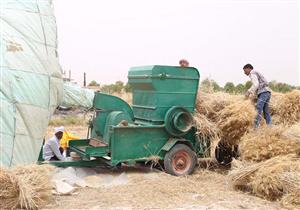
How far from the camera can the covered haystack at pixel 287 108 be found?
9.16 m

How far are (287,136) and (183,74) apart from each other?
2405mm

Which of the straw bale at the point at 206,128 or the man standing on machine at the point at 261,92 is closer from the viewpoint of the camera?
the straw bale at the point at 206,128

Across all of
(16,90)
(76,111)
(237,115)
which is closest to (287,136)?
(237,115)

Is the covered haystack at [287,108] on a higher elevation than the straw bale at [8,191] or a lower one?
higher

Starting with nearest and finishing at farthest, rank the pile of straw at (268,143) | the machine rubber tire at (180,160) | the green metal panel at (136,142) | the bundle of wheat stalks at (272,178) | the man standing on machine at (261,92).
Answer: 1. the bundle of wheat stalks at (272,178)
2. the pile of straw at (268,143)
3. the green metal panel at (136,142)
4. the machine rubber tire at (180,160)
5. the man standing on machine at (261,92)

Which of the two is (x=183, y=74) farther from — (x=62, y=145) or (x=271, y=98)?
(x=62, y=145)

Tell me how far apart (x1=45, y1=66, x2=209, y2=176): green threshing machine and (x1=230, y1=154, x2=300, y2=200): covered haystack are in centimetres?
164

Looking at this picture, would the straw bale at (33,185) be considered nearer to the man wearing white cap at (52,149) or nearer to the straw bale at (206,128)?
the man wearing white cap at (52,149)

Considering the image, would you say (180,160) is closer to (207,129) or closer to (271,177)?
(207,129)

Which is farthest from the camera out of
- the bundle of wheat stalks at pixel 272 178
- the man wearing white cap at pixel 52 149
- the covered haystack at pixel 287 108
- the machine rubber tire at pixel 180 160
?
the covered haystack at pixel 287 108

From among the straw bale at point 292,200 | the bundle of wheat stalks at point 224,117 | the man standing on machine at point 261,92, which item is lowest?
the straw bale at point 292,200

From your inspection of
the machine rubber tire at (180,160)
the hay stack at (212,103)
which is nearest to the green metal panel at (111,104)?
the machine rubber tire at (180,160)

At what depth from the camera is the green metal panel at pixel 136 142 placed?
8477 millimetres

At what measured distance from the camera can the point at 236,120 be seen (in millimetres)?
8891
